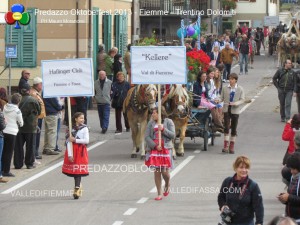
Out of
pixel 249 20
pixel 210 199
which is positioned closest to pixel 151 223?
pixel 210 199

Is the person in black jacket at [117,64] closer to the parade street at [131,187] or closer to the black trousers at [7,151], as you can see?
the parade street at [131,187]

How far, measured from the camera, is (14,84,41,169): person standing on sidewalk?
22203 mm

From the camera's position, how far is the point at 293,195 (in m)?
13.3

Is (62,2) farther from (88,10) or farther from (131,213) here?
(131,213)

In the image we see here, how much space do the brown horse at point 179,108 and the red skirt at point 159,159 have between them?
4.94 meters

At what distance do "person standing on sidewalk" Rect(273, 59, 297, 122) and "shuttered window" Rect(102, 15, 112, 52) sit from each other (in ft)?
27.0

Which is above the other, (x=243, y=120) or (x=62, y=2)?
(x=62, y=2)

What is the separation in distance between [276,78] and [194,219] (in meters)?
14.4

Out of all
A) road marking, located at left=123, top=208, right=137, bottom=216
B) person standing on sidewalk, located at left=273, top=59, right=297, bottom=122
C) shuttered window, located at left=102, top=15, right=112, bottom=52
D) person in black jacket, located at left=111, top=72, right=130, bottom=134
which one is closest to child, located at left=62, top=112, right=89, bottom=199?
road marking, located at left=123, top=208, right=137, bottom=216

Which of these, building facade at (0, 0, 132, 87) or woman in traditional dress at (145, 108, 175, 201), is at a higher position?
building facade at (0, 0, 132, 87)

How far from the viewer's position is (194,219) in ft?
55.6

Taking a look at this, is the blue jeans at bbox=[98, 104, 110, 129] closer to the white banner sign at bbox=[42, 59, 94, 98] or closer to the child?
the white banner sign at bbox=[42, 59, 94, 98]

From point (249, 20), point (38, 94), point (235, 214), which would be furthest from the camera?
point (249, 20)

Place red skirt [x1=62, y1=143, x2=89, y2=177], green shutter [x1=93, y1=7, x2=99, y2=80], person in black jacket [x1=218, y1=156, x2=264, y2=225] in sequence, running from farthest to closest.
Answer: green shutter [x1=93, y1=7, x2=99, y2=80], red skirt [x1=62, y1=143, x2=89, y2=177], person in black jacket [x1=218, y1=156, x2=264, y2=225]
